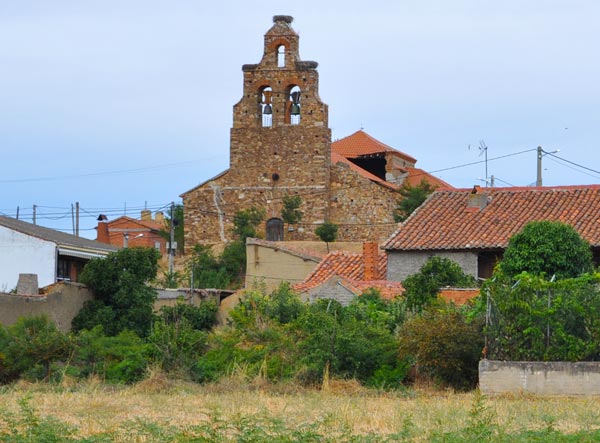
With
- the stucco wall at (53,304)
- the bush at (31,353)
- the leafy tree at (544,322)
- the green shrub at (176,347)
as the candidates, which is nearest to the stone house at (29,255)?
the stucco wall at (53,304)

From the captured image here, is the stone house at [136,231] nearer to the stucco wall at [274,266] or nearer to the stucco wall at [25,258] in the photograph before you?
the stucco wall at [274,266]

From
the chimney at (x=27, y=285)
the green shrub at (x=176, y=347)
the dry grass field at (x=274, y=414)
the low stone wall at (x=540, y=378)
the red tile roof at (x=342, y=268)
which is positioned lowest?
the dry grass field at (x=274, y=414)

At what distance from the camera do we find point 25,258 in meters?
40.1

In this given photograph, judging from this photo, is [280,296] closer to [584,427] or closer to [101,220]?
[584,427]

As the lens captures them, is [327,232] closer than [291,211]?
Yes

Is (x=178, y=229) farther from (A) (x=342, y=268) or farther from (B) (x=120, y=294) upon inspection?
(B) (x=120, y=294)

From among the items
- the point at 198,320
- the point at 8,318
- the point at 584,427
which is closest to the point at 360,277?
the point at 198,320

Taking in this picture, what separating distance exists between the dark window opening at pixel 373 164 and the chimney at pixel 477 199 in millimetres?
24436

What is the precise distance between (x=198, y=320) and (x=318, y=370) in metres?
12.6

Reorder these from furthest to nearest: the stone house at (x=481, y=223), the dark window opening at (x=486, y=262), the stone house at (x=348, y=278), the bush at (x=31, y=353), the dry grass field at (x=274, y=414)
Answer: the dark window opening at (x=486, y=262)
the stone house at (x=481, y=223)
the stone house at (x=348, y=278)
the bush at (x=31, y=353)
the dry grass field at (x=274, y=414)

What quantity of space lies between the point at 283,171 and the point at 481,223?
20586mm

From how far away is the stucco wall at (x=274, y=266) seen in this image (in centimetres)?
4675

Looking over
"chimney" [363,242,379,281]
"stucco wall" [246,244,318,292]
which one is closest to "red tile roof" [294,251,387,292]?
"chimney" [363,242,379,281]

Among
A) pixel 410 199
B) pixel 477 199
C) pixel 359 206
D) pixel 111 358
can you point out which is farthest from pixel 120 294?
pixel 359 206
